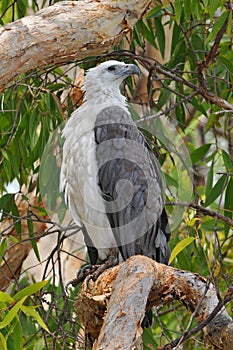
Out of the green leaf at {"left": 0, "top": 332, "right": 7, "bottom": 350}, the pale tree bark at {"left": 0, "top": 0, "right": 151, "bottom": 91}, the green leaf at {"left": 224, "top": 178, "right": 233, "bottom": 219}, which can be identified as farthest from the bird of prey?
the green leaf at {"left": 0, "top": 332, "right": 7, "bottom": 350}

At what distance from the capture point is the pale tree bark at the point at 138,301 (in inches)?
88.6

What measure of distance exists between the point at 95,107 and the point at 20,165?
68cm

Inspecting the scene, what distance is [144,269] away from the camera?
240cm

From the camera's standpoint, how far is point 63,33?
8.94 feet

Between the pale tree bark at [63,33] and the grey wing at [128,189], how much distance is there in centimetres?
41

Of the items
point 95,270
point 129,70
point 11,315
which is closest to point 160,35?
point 129,70

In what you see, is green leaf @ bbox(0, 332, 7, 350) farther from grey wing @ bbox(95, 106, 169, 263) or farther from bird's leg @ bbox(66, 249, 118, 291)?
grey wing @ bbox(95, 106, 169, 263)

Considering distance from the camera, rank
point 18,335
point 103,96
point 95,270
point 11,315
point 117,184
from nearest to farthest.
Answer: point 11,315, point 18,335, point 95,270, point 117,184, point 103,96

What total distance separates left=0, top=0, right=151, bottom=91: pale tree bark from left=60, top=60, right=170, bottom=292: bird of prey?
0.41 metres

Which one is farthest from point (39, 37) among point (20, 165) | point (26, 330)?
point (26, 330)

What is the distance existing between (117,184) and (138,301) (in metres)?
0.92

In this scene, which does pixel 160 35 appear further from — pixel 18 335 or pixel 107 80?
pixel 18 335

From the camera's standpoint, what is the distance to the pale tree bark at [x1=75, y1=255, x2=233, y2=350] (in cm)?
225

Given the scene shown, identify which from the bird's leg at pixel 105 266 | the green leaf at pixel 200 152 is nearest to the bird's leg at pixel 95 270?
the bird's leg at pixel 105 266
